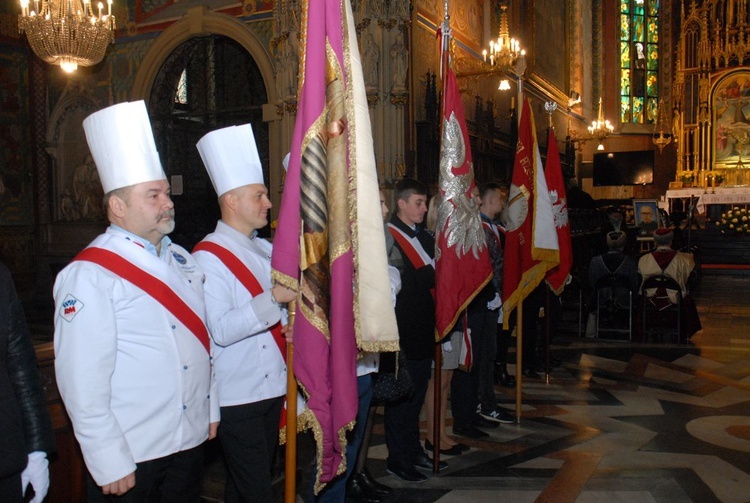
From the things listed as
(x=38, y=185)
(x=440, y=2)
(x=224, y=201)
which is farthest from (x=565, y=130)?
(x=224, y=201)

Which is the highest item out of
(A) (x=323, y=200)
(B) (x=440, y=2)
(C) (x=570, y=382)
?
(B) (x=440, y=2)

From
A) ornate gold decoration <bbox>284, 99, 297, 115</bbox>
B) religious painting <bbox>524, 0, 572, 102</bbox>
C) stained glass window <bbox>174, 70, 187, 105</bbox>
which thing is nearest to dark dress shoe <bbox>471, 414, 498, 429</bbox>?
ornate gold decoration <bbox>284, 99, 297, 115</bbox>

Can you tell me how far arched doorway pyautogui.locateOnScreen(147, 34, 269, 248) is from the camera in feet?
31.4

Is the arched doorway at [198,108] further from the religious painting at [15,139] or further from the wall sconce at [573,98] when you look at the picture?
the wall sconce at [573,98]

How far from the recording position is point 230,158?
8.50 ft

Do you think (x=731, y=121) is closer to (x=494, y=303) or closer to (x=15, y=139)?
(x=494, y=303)

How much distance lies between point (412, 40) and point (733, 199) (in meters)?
16.0

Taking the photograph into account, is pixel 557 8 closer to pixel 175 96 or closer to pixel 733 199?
pixel 733 199

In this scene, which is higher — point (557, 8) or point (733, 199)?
point (557, 8)

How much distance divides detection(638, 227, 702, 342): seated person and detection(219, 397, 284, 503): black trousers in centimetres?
695

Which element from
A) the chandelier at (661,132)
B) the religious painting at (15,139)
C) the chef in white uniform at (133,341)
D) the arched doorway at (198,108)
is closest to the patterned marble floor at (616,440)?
the chef in white uniform at (133,341)

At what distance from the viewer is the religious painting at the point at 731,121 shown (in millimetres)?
22906

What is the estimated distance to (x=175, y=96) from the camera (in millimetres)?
10297

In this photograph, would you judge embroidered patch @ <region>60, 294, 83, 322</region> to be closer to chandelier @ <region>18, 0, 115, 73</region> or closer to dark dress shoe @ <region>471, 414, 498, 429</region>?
dark dress shoe @ <region>471, 414, 498, 429</region>
